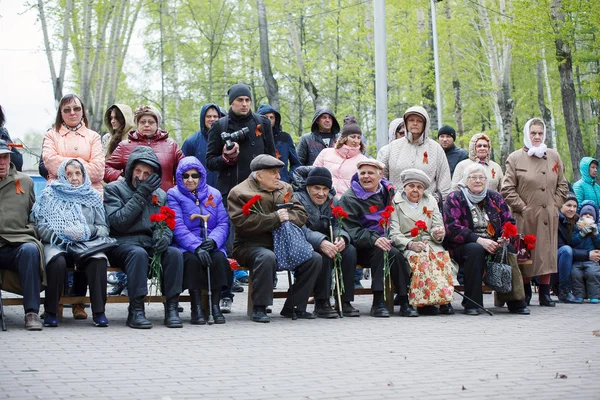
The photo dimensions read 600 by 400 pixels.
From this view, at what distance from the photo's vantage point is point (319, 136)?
44.1ft

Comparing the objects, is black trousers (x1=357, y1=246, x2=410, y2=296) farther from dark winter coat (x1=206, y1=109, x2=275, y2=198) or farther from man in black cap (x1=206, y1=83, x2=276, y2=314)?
dark winter coat (x1=206, y1=109, x2=275, y2=198)

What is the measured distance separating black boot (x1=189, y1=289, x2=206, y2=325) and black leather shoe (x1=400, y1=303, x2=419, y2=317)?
246 cm

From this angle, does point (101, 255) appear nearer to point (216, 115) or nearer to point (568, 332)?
point (216, 115)

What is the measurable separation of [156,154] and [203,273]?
1.93 metres

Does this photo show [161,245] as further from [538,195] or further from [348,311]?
[538,195]

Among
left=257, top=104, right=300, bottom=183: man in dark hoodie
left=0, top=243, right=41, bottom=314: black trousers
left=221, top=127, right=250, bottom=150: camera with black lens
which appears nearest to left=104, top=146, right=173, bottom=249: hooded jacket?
left=0, top=243, right=41, bottom=314: black trousers

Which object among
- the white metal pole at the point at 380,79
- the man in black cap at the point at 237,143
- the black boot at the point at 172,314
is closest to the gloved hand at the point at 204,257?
the black boot at the point at 172,314

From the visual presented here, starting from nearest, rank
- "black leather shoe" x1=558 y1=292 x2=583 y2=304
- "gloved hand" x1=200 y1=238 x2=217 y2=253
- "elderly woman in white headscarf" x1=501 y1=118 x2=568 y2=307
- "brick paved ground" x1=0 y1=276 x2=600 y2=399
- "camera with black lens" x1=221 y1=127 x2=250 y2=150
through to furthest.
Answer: "brick paved ground" x1=0 y1=276 x2=600 y2=399
"gloved hand" x1=200 y1=238 x2=217 y2=253
"camera with black lens" x1=221 y1=127 x2=250 y2=150
"elderly woman in white headscarf" x1=501 y1=118 x2=568 y2=307
"black leather shoe" x1=558 y1=292 x2=583 y2=304

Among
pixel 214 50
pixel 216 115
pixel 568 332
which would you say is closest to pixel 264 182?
pixel 216 115

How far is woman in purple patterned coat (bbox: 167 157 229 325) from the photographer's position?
10.1 m

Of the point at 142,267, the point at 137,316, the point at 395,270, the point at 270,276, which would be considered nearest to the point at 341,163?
the point at 395,270

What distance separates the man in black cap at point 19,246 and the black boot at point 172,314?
1.30 m

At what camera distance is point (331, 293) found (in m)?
11.3

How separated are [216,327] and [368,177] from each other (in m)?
2.78
